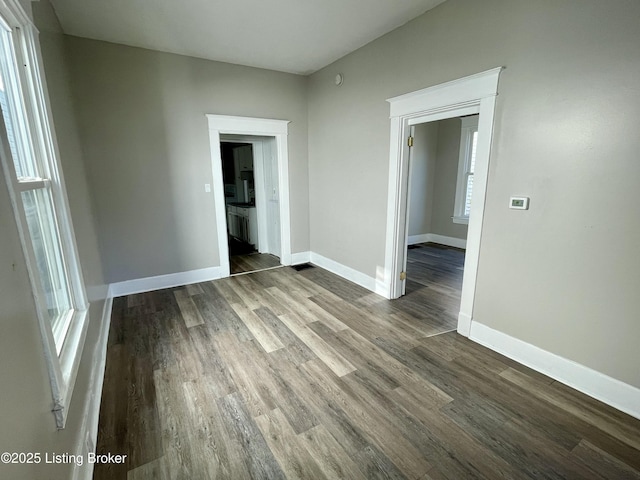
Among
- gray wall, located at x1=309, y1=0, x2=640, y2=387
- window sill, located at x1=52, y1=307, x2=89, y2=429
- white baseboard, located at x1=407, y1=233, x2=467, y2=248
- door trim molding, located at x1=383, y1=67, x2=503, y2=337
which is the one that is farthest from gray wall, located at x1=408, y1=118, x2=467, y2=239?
window sill, located at x1=52, y1=307, x2=89, y2=429

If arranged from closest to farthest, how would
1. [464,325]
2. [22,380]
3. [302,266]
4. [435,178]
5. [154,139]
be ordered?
1. [22,380]
2. [464,325]
3. [154,139]
4. [302,266]
5. [435,178]

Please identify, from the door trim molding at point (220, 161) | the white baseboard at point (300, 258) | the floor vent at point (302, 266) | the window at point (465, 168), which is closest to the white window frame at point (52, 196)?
the door trim molding at point (220, 161)

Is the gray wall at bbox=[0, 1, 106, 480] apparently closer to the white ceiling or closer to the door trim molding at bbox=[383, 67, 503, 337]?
the white ceiling

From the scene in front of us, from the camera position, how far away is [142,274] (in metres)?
3.68

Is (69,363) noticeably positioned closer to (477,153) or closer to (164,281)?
(164,281)

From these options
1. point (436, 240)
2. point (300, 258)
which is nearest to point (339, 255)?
point (300, 258)

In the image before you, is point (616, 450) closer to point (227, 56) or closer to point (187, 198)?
point (187, 198)

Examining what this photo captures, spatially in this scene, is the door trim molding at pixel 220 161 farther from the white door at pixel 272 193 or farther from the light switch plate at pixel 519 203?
the light switch plate at pixel 519 203

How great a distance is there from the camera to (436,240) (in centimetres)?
625

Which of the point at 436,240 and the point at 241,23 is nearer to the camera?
the point at 241,23

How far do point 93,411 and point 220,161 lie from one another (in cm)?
298

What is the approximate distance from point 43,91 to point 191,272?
105 inches

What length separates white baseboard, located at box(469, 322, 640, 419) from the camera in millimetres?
1785

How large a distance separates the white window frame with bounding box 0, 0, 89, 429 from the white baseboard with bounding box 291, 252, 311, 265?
3.01 m
